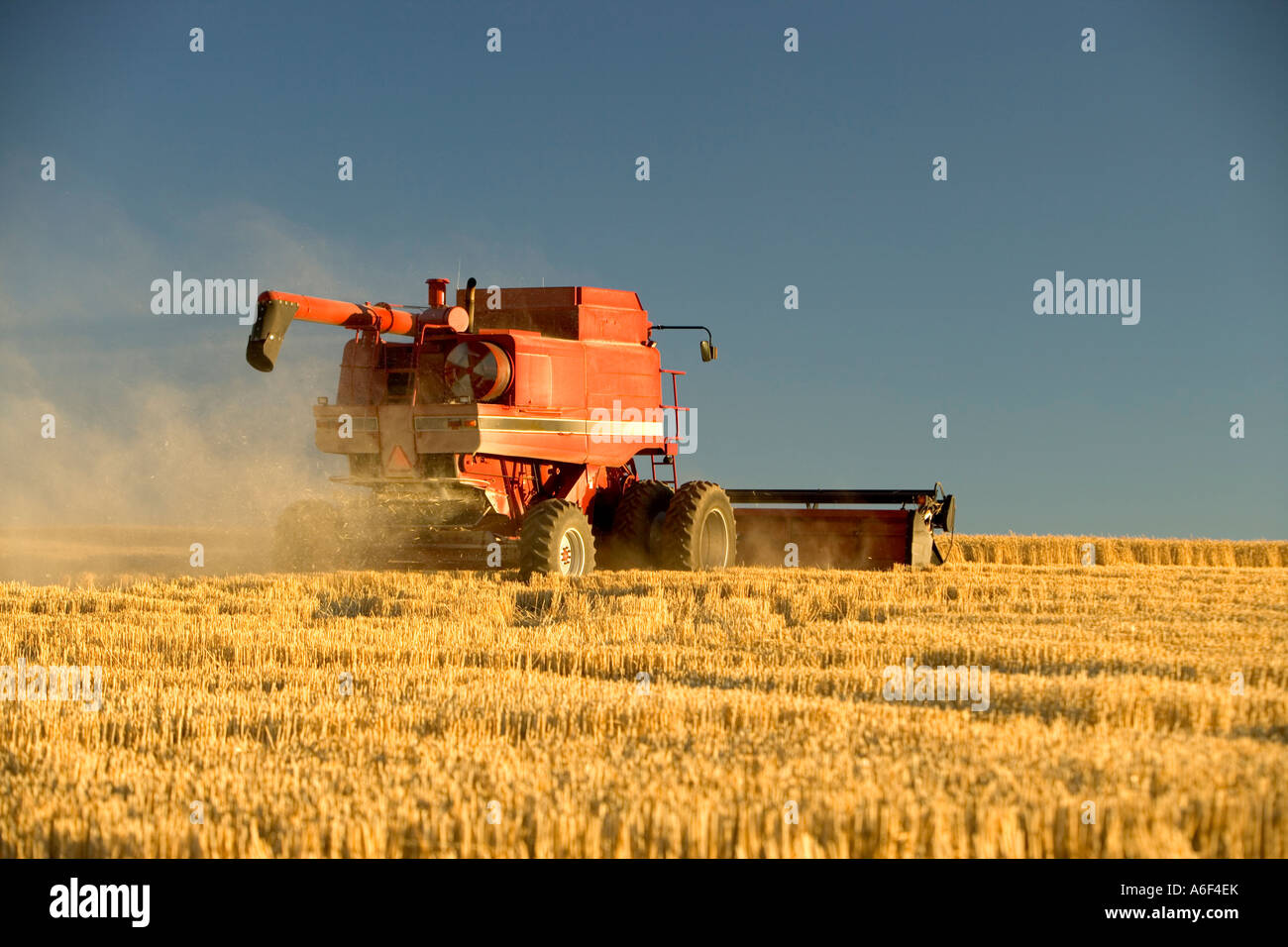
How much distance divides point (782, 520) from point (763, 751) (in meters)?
14.6

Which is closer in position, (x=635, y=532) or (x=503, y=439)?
(x=503, y=439)

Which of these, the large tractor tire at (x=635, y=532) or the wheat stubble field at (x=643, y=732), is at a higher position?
the large tractor tire at (x=635, y=532)

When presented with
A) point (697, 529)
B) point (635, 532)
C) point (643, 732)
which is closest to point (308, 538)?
point (635, 532)

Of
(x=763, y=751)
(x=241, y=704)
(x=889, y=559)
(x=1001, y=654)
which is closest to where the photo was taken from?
(x=763, y=751)

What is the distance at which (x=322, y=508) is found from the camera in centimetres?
1691

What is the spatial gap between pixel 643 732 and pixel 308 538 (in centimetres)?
1136

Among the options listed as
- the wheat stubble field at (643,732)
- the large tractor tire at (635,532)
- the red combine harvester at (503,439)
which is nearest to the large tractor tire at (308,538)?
the red combine harvester at (503,439)

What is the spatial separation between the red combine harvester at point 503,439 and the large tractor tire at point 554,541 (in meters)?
0.02

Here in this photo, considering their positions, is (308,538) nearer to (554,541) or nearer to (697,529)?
(554,541)

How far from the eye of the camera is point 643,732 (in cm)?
641

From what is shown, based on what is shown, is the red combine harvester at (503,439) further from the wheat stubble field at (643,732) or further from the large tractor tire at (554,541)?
the wheat stubble field at (643,732)

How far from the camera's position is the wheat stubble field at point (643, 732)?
15.0 feet
